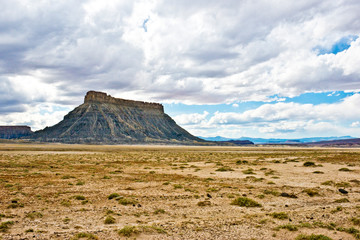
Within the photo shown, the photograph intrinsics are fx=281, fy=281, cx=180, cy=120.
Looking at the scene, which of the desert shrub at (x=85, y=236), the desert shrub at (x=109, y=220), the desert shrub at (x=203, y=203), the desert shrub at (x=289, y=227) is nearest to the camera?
the desert shrub at (x=85, y=236)

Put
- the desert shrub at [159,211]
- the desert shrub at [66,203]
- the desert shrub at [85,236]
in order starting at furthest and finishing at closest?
the desert shrub at [66,203] → the desert shrub at [159,211] → the desert shrub at [85,236]

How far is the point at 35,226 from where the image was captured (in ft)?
33.8

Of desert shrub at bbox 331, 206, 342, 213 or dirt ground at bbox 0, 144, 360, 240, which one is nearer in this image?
dirt ground at bbox 0, 144, 360, 240

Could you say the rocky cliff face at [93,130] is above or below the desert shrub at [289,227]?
above

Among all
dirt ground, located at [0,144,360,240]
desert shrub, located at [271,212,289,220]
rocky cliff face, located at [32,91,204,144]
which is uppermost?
rocky cliff face, located at [32,91,204,144]

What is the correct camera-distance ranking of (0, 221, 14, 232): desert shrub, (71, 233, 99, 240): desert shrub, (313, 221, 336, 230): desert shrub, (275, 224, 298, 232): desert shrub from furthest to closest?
(313, 221, 336, 230): desert shrub
(275, 224, 298, 232): desert shrub
(0, 221, 14, 232): desert shrub
(71, 233, 99, 240): desert shrub

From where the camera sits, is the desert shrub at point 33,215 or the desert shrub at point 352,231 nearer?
the desert shrub at point 352,231

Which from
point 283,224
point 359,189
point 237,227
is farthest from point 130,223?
point 359,189

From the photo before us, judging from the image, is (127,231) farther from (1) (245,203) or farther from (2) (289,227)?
(1) (245,203)

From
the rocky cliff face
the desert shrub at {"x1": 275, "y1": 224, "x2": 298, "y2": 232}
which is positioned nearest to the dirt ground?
the desert shrub at {"x1": 275, "y1": 224, "x2": 298, "y2": 232}

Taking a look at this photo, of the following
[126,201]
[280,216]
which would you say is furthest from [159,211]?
[280,216]

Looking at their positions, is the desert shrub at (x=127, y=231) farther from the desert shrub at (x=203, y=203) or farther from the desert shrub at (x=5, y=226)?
the desert shrub at (x=203, y=203)

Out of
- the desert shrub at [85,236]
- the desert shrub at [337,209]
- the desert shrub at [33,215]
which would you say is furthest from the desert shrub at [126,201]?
the desert shrub at [337,209]

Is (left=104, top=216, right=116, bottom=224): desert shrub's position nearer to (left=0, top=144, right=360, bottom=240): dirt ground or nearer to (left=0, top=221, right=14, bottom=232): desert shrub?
(left=0, top=144, right=360, bottom=240): dirt ground
